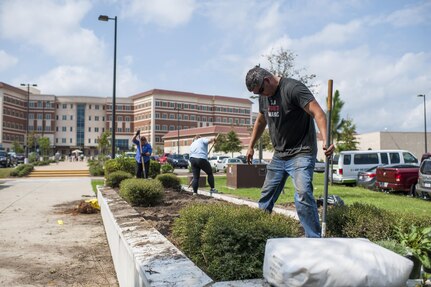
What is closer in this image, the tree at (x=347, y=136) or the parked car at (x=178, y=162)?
the tree at (x=347, y=136)

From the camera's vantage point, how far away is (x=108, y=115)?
373 ft

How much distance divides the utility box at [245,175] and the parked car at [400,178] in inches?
178

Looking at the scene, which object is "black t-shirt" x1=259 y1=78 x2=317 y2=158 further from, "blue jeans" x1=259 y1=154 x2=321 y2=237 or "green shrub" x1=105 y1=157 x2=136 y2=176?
"green shrub" x1=105 y1=157 x2=136 y2=176

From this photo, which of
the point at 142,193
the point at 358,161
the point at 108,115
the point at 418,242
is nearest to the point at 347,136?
the point at 358,161

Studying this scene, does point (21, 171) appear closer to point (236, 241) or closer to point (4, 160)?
point (4, 160)

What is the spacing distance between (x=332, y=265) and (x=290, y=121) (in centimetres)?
196

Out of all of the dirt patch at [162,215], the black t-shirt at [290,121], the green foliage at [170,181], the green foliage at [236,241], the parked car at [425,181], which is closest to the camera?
the green foliage at [236,241]

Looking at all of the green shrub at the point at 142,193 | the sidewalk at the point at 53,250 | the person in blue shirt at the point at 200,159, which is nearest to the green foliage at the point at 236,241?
the sidewalk at the point at 53,250

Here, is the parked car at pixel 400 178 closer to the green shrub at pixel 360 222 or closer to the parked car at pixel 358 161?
the parked car at pixel 358 161

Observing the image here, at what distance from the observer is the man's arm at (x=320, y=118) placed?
3415 millimetres

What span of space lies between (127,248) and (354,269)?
6.77ft

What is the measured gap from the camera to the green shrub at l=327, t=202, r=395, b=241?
335cm

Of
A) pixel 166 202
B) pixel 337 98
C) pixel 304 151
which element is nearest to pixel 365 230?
pixel 304 151

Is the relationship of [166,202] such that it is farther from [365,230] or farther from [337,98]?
[337,98]
